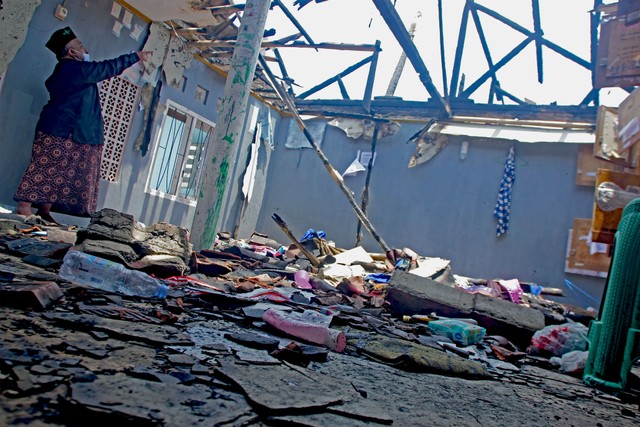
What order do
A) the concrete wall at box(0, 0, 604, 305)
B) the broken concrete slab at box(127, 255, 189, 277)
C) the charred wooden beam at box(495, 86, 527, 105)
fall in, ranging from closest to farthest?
the broken concrete slab at box(127, 255, 189, 277), the concrete wall at box(0, 0, 604, 305), the charred wooden beam at box(495, 86, 527, 105)

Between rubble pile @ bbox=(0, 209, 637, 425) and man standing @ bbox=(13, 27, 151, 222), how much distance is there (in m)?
0.76

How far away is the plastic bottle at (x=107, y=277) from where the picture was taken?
2.66 metres

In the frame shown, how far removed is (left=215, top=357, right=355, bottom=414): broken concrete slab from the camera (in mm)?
1247

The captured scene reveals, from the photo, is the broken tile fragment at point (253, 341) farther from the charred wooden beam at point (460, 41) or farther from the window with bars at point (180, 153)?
the charred wooden beam at point (460, 41)

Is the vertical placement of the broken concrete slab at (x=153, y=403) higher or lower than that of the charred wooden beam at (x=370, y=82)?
lower

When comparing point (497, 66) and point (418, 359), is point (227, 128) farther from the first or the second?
point (497, 66)

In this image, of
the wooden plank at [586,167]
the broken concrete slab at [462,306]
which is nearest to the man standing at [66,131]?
the broken concrete slab at [462,306]

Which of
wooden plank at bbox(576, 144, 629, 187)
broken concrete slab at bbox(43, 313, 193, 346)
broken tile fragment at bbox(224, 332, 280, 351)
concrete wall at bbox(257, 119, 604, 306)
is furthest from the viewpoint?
concrete wall at bbox(257, 119, 604, 306)

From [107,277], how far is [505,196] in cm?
794

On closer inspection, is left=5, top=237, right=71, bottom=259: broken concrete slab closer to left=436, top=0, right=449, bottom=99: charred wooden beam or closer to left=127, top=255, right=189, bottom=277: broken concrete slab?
left=127, top=255, right=189, bottom=277: broken concrete slab

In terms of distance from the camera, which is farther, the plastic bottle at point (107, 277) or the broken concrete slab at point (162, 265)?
the broken concrete slab at point (162, 265)

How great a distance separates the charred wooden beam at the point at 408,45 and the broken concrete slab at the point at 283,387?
6478mm

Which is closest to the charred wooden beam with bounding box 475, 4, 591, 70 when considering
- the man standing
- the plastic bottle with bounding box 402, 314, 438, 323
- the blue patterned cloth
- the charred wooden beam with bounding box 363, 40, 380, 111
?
the blue patterned cloth

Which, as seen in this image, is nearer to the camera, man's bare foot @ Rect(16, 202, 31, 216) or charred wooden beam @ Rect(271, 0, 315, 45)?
man's bare foot @ Rect(16, 202, 31, 216)
